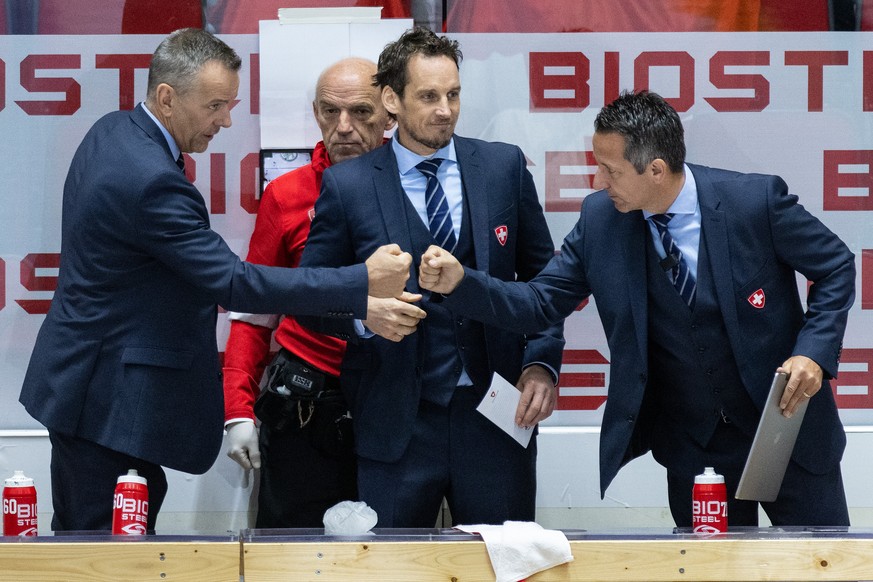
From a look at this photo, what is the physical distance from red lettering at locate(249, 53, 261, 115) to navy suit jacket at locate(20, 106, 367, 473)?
952mm

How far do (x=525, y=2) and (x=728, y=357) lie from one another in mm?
1596

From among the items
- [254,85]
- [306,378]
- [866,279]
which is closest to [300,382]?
[306,378]

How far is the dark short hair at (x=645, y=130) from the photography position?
2.91 metres

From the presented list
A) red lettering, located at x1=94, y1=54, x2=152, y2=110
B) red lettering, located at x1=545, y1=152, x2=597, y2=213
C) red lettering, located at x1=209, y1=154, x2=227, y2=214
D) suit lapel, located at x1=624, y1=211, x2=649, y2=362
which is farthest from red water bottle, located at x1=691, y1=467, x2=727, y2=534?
red lettering, located at x1=94, y1=54, x2=152, y2=110

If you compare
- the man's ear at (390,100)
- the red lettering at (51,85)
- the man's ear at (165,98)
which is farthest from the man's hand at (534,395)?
the red lettering at (51,85)

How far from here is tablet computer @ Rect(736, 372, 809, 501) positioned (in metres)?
2.64

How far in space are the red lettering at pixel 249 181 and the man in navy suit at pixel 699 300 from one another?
48.1 inches

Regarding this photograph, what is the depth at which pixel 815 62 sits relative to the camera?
3.98 m

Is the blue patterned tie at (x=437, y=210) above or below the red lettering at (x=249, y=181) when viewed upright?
below

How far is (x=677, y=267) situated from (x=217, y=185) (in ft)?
5.63

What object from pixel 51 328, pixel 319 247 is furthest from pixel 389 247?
pixel 51 328

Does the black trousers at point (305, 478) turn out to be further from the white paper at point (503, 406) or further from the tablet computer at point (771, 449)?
the tablet computer at point (771, 449)

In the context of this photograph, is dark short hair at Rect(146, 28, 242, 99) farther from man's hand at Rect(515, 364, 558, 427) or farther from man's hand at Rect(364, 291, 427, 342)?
man's hand at Rect(515, 364, 558, 427)

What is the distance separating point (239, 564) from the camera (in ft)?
7.07
